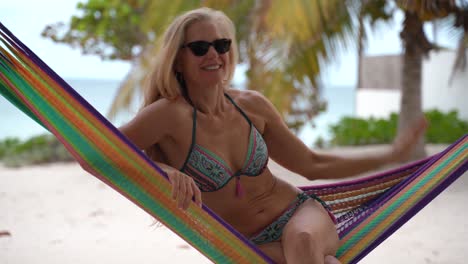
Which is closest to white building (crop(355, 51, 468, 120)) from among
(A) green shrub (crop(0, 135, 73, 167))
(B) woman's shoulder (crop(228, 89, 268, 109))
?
(A) green shrub (crop(0, 135, 73, 167))

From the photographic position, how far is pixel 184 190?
5.16 feet

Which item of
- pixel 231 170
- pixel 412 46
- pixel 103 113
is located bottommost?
pixel 103 113

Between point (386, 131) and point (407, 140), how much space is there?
6.77 meters

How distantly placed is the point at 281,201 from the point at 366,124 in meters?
7.26

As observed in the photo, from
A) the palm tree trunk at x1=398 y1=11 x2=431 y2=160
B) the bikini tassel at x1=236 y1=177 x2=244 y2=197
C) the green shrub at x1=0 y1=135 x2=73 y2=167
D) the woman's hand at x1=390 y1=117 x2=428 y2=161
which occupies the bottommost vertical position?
the green shrub at x1=0 y1=135 x2=73 y2=167

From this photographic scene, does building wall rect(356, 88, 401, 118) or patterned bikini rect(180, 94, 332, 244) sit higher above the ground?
patterned bikini rect(180, 94, 332, 244)

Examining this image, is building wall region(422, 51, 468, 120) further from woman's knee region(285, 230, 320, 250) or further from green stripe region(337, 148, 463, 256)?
woman's knee region(285, 230, 320, 250)

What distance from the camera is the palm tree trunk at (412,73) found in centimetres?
589

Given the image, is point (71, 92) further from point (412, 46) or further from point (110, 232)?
point (412, 46)

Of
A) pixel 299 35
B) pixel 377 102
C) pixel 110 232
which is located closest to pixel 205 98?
pixel 110 232

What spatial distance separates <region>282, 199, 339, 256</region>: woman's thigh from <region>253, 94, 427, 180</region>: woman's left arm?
0.40ft

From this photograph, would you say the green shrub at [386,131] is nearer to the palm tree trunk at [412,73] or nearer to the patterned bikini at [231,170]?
the palm tree trunk at [412,73]

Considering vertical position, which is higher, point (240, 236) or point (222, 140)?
point (222, 140)

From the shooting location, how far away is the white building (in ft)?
32.0
